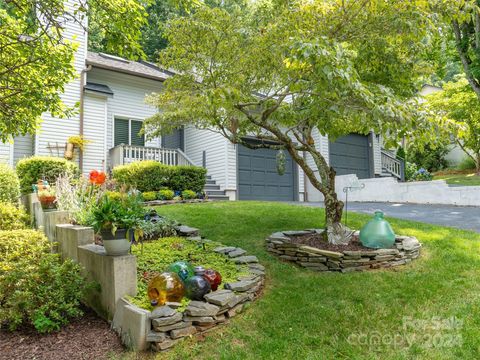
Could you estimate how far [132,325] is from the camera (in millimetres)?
3029

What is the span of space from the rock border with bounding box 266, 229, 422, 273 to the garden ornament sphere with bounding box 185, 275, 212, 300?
5.61 ft

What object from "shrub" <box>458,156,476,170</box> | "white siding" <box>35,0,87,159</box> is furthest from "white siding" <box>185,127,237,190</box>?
"shrub" <box>458,156,476,170</box>

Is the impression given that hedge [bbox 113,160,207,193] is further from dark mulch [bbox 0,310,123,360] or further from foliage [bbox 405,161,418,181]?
foliage [bbox 405,161,418,181]

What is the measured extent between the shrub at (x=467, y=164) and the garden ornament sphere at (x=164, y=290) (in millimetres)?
17443

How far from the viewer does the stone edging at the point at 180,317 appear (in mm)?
2943

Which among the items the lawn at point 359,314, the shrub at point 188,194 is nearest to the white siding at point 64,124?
the shrub at point 188,194

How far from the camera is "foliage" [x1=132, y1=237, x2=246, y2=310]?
12.6 feet

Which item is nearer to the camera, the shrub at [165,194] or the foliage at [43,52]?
the foliage at [43,52]

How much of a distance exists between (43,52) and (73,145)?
684cm

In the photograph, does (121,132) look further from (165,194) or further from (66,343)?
(66,343)

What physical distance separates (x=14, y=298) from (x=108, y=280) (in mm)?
914

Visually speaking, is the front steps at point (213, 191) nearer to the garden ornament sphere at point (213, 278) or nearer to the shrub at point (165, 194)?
the shrub at point (165, 194)

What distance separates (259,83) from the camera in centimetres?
474

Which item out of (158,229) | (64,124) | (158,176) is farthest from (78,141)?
(158,229)
